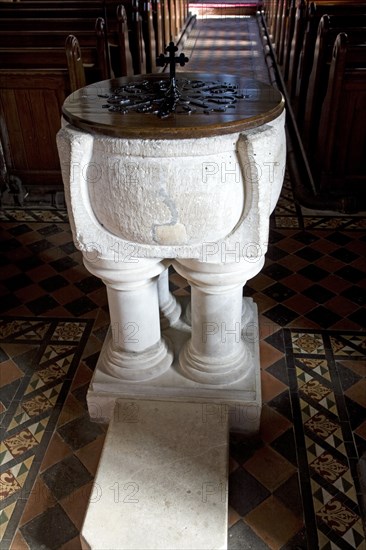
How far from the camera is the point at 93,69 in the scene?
12.1 feet

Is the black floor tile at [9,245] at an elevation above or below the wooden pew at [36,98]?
below

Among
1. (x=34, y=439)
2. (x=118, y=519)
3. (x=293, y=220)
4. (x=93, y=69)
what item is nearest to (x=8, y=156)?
(x=93, y=69)

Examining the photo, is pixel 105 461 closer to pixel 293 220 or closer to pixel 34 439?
pixel 34 439

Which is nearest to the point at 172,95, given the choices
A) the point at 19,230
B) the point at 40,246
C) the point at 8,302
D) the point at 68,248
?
the point at 8,302

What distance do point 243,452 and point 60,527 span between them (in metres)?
0.73

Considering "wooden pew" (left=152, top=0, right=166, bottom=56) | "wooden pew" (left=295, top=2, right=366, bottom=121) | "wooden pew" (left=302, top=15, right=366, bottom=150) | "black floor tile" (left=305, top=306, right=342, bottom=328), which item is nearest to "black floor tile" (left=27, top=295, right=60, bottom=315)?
"black floor tile" (left=305, top=306, right=342, bottom=328)

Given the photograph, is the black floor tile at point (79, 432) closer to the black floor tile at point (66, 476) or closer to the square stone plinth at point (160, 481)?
the black floor tile at point (66, 476)

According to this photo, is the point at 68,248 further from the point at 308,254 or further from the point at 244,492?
the point at 244,492

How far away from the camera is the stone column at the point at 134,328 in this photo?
6.61 ft

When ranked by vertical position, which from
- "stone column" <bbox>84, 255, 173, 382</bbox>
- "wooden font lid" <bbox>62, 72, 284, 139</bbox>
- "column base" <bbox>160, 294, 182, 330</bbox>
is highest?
"wooden font lid" <bbox>62, 72, 284, 139</bbox>

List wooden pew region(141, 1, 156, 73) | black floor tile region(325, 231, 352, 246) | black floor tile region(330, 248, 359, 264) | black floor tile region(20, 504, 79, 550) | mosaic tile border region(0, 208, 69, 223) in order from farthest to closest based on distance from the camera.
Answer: wooden pew region(141, 1, 156, 73)
mosaic tile border region(0, 208, 69, 223)
black floor tile region(325, 231, 352, 246)
black floor tile region(330, 248, 359, 264)
black floor tile region(20, 504, 79, 550)

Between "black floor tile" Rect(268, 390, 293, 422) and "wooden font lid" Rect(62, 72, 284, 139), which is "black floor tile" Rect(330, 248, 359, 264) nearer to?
"black floor tile" Rect(268, 390, 293, 422)

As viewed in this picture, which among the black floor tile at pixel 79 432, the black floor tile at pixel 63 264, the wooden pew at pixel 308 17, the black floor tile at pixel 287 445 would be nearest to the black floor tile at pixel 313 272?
the black floor tile at pixel 287 445

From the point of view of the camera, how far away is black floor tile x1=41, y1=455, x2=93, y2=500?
198 cm
